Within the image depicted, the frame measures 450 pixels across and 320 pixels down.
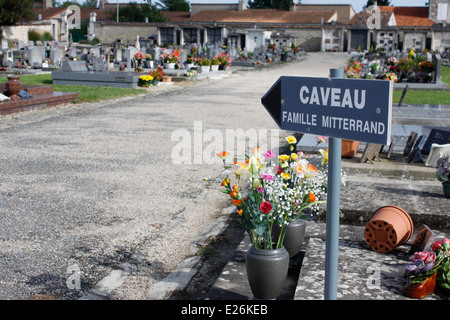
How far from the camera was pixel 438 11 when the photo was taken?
230 feet

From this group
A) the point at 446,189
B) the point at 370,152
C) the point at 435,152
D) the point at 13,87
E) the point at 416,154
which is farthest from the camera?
the point at 13,87

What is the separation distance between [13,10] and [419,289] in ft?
170

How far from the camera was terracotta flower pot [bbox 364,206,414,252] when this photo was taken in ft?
13.2

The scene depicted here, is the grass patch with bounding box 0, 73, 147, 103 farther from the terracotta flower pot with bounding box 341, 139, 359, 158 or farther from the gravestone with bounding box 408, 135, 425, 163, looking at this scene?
the gravestone with bounding box 408, 135, 425, 163

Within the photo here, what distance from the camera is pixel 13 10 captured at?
48656 millimetres

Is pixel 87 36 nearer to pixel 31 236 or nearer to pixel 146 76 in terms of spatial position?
pixel 146 76

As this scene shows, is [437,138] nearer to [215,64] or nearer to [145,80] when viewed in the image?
[145,80]

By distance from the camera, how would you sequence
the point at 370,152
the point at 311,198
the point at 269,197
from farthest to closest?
the point at 370,152 < the point at 269,197 < the point at 311,198

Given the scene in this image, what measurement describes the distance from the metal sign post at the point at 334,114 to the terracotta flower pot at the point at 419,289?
1085mm

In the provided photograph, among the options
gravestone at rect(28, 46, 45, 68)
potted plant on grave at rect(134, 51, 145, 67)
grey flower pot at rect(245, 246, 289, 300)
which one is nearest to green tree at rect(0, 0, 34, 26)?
gravestone at rect(28, 46, 45, 68)

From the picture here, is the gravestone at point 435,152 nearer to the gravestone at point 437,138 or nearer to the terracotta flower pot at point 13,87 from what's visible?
the gravestone at point 437,138

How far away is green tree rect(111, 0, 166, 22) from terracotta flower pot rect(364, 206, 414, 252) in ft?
247

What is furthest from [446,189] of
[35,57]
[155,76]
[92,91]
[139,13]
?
[139,13]

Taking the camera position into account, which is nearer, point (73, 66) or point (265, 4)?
point (73, 66)
